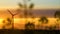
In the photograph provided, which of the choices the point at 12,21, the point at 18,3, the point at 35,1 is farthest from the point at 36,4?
the point at 12,21

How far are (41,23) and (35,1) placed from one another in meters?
0.21

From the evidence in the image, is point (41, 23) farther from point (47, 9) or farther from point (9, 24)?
point (9, 24)

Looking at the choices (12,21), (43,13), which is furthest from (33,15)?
(12,21)

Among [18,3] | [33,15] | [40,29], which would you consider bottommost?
[40,29]

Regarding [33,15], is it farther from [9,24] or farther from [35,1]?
[9,24]

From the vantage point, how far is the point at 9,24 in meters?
1.24

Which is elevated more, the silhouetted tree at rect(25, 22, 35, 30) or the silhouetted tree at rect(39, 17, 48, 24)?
the silhouetted tree at rect(39, 17, 48, 24)

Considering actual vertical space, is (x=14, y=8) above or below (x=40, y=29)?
above

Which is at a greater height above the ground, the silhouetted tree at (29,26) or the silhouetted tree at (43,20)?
the silhouetted tree at (43,20)

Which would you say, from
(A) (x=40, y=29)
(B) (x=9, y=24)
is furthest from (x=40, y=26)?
(B) (x=9, y=24)

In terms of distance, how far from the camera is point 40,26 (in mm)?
1244

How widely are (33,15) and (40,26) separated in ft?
0.39

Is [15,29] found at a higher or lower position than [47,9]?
lower

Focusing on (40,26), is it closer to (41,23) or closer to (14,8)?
(41,23)
